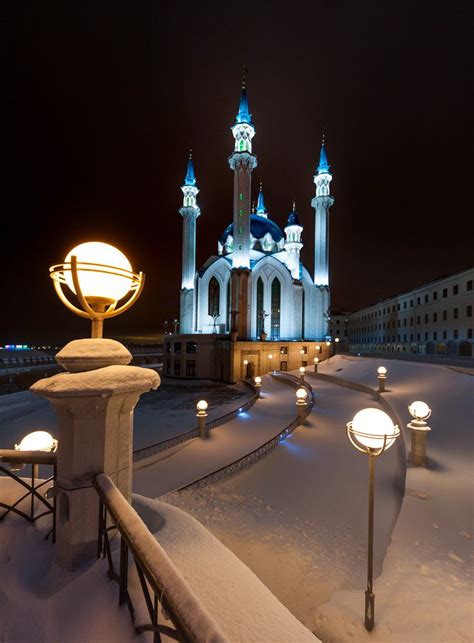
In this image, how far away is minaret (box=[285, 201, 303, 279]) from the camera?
1933 inches

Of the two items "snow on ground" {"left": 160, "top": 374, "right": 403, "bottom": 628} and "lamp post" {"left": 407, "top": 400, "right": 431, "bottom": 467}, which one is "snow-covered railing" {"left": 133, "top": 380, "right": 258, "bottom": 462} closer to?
"snow on ground" {"left": 160, "top": 374, "right": 403, "bottom": 628}

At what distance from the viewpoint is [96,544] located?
99.9 inches

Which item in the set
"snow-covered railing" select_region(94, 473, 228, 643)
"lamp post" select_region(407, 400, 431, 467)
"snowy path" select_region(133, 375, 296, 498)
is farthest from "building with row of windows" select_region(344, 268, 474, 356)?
"snow-covered railing" select_region(94, 473, 228, 643)

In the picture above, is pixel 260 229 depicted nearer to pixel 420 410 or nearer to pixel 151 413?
pixel 151 413

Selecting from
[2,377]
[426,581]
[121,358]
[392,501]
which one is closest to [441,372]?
[392,501]

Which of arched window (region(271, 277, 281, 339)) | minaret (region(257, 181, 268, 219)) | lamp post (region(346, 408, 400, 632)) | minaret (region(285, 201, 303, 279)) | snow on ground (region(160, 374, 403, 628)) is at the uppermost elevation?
minaret (region(257, 181, 268, 219))

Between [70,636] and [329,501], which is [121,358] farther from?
[329,501]

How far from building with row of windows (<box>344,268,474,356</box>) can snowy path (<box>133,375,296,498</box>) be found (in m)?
29.0

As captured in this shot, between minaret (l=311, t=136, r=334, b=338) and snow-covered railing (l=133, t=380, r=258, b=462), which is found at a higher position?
minaret (l=311, t=136, r=334, b=338)

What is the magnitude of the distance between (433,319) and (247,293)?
26535 mm

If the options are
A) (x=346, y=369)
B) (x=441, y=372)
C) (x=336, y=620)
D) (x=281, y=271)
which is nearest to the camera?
(x=336, y=620)

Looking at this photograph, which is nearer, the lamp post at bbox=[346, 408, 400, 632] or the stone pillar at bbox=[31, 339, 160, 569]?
the stone pillar at bbox=[31, 339, 160, 569]

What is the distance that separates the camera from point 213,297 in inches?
A: 1875

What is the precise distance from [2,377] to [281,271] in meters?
39.4
